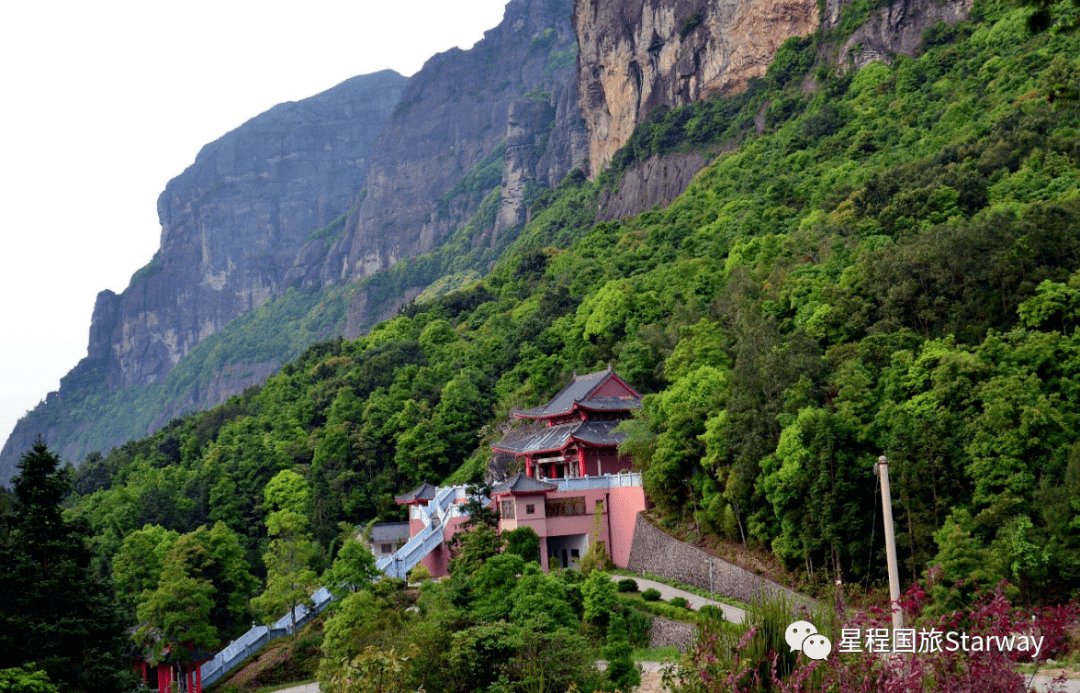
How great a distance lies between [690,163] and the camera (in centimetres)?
6969

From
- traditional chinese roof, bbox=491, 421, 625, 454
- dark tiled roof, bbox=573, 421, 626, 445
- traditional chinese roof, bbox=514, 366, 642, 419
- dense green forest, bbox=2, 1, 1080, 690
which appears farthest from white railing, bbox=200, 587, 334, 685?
traditional chinese roof, bbox=514, 366, 642, 419

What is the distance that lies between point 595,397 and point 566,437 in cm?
258

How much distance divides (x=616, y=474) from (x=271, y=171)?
163 m

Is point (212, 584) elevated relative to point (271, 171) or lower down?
lower down

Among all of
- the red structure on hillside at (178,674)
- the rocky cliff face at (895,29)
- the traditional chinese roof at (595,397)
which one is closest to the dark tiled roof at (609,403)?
the traditional chinese roof at (595,397)

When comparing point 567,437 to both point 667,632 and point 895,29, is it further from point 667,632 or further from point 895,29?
point 895,29

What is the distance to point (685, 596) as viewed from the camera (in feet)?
88.5

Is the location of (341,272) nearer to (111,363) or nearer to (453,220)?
(453,220)

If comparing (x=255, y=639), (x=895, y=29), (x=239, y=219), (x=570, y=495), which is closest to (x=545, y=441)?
(x=570, y=495)

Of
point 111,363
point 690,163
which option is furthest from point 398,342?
point 111,363

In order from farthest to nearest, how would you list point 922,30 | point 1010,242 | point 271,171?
1. point 271,171
2. point 922,30
3. point 1010,242

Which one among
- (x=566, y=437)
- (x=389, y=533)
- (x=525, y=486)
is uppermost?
(x=566, y=437)

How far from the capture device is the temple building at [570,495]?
1299 inches

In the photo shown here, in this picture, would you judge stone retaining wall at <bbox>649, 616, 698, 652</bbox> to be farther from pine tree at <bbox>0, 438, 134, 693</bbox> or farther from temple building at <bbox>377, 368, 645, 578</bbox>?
pine tree at <bbox>0, 438, 134, 693</bbox>
